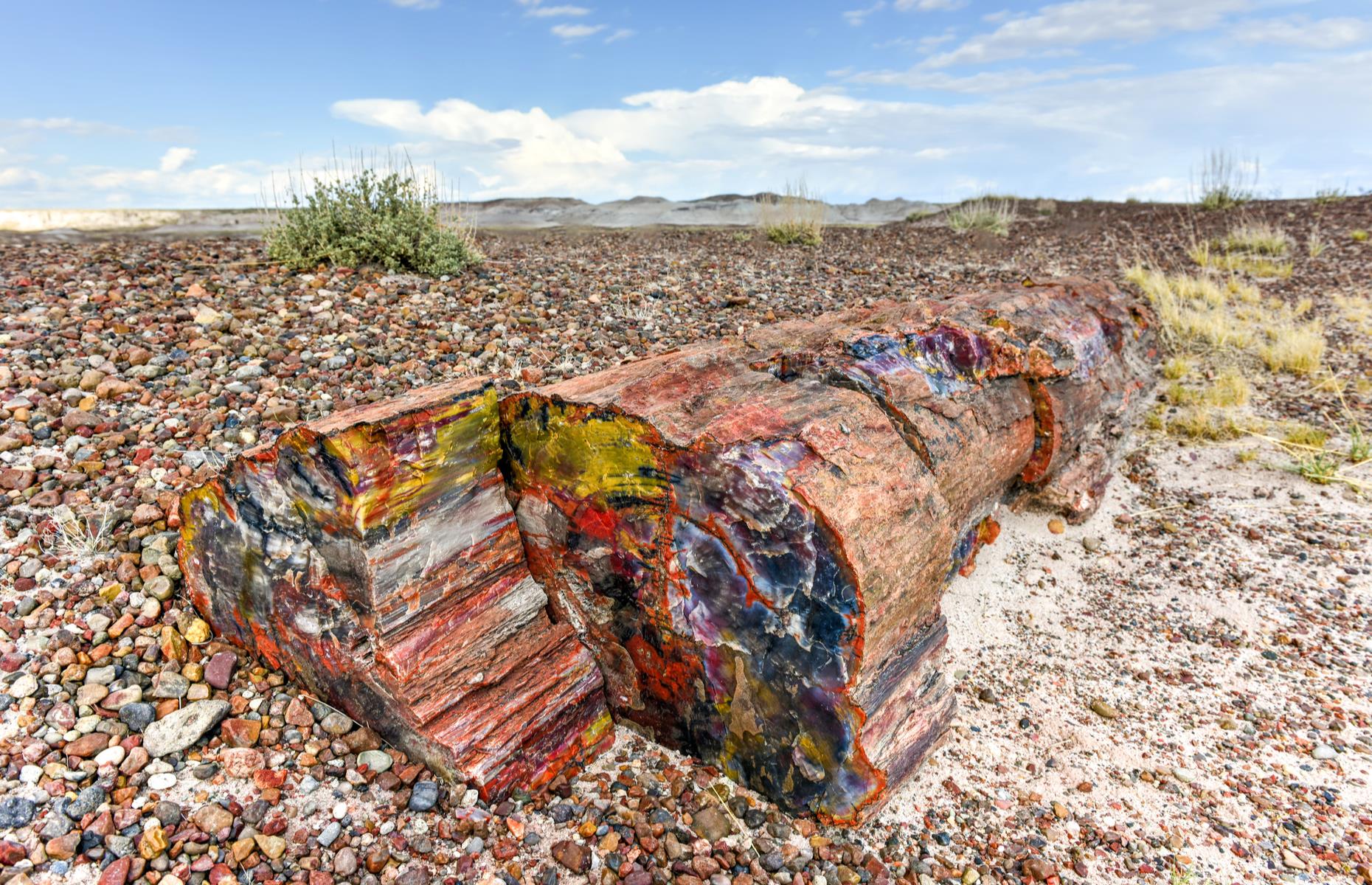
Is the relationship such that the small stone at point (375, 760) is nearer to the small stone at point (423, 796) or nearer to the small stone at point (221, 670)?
the small stone at point (423, 796)

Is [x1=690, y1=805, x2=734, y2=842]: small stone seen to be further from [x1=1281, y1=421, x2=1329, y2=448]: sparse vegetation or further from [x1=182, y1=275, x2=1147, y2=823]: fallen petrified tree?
[x1=1281, y1=421, x2=1329, y2=448]: sparse vegetation

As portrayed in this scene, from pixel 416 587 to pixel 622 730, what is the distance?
92 cm

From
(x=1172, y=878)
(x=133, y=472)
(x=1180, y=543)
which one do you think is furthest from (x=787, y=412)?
(x=1180, y=543)

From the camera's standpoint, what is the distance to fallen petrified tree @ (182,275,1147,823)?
2.21m

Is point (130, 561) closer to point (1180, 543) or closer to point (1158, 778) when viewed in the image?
point (1158, 778)

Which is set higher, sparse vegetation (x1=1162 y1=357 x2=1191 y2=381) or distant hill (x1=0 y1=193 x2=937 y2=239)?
distant hill (x1=0 y1=193 x2=937 y2=239)

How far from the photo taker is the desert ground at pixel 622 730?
2287 mm

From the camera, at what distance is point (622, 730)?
2.76 m

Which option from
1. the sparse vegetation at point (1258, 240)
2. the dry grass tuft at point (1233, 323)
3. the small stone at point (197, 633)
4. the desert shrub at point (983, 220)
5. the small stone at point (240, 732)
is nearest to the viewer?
the small stone at point (240, 732)

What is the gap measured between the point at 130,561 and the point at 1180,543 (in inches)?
216

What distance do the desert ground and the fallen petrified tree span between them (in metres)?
0.19

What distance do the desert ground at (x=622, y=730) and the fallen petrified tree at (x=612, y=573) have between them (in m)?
0.19

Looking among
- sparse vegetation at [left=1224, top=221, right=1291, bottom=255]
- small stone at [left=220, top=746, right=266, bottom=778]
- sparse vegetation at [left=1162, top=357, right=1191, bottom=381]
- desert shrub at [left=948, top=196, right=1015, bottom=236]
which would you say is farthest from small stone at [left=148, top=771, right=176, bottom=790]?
sparse vegetation at [left=1224, top=221, right=1291, bottom=255]

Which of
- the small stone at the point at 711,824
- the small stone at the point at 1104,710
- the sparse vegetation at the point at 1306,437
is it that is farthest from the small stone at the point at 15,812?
the sparse vegetation at the point at 1306,437
